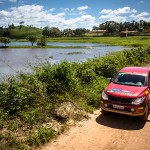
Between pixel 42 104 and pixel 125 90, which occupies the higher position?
pixel 125 90

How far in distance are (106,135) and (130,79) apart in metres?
3.34

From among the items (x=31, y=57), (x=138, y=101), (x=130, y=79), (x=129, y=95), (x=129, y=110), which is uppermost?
(x=130, y=79)

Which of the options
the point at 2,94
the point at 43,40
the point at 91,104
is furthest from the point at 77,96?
the point at 43,40

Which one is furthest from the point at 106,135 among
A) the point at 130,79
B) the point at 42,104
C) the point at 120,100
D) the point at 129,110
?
the point at 130,79

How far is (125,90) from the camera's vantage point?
10.4 metres

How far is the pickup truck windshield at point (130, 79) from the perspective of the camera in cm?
1109

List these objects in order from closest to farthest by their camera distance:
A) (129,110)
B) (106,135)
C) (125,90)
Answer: (106,135) < (129,110) < (125,90)

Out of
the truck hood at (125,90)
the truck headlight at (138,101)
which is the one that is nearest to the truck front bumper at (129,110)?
the truck headlight at (138,101)

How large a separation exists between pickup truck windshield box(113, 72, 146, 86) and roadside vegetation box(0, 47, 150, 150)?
1963 mm

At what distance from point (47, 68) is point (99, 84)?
156 inches

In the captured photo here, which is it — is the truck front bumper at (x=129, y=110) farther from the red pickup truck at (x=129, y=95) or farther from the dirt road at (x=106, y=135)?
the dirt road at (x=106, y=135)

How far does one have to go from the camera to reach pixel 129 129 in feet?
32.2

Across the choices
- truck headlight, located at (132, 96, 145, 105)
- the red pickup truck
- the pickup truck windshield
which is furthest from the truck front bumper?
the pickup truck windshield

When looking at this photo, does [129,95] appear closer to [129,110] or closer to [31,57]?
[129,110]
